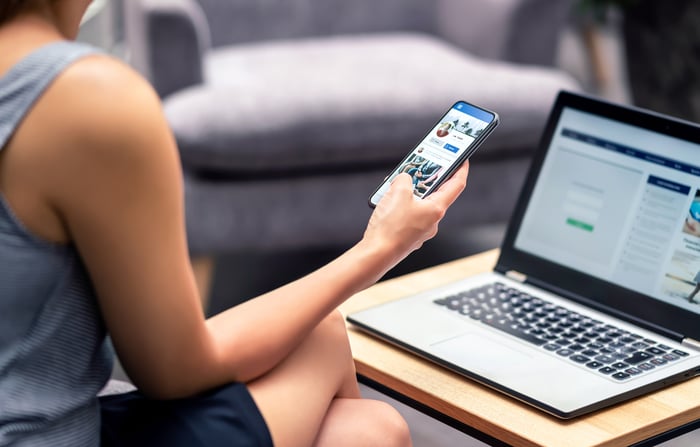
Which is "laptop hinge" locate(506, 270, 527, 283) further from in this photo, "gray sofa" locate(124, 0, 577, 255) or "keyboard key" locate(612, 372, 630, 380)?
"gray sofa" locate(124, 0, 577, 255)

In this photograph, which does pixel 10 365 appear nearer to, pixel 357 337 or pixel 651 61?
pixel 357 337

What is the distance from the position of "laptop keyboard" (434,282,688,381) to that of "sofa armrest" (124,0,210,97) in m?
1.17

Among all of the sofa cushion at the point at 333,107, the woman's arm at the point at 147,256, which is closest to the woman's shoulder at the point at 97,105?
the woman's arm at the point at 147,256

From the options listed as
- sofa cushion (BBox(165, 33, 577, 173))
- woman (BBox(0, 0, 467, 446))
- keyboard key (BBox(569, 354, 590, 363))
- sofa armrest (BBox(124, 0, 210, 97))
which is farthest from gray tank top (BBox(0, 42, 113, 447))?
sofa armrest (BBox(124, 0, 210, 97))

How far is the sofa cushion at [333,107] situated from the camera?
80.7 inches

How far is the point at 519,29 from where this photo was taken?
2471 millimetres

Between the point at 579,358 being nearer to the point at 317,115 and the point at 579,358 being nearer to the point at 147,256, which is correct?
the point at 147,256

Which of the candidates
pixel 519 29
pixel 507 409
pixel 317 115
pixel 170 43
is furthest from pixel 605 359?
pixel 519 29

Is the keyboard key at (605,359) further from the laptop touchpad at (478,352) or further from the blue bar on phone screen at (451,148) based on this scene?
the blue bar on phone screen at (451,148)

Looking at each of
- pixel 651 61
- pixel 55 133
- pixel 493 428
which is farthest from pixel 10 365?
pixel 651 61

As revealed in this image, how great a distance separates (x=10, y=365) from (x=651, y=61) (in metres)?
2.33

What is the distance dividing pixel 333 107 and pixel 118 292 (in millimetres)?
1361

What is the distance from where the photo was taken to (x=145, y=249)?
30.4 inches

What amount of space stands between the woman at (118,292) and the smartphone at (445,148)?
94mm
